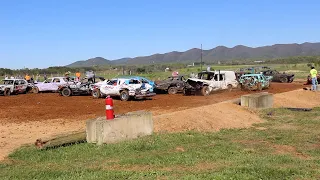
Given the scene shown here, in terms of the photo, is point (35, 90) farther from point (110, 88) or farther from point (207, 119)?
point (207, 119)

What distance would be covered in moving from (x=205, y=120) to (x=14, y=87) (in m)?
22.2

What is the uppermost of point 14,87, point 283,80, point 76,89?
point 14,87

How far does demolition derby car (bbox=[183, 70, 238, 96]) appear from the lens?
25578 mm

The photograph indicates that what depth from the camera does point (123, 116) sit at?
10.6m

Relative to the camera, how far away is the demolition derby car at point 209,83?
25.6m

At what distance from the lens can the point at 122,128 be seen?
1030 centimetres

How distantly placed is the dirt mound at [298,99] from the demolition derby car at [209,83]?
200 inches

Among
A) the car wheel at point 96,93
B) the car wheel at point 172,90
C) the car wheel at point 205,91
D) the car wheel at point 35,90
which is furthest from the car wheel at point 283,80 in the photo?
the car wheel at point 35,90

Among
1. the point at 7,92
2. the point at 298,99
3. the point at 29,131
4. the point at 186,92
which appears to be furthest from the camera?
the point at 7,92

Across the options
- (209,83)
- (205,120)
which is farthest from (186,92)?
(205,120)

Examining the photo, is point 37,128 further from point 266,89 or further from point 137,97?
point 266,89

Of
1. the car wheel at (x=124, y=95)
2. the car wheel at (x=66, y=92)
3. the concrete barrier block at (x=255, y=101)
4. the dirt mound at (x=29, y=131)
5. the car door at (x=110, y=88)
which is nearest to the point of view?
the dirt mound at (x=29, y=131)

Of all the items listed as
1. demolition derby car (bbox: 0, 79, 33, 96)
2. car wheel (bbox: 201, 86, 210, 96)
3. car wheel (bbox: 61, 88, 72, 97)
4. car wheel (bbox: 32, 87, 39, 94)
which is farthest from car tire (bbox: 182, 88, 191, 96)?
demolition derby car (bbox: 0, 79, 33, 96)

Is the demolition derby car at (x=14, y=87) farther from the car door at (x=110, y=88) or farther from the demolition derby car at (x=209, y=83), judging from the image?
the demolition derby car at (x=209, y=83)
